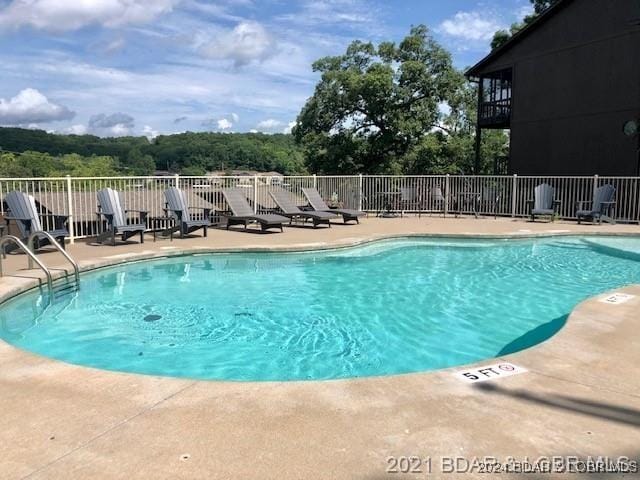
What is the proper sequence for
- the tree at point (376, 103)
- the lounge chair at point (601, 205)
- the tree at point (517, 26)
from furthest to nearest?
1. the tree at point (517, 26)
2. the tree at point (376, 103)
3. the lounge chair at point (601, 205)

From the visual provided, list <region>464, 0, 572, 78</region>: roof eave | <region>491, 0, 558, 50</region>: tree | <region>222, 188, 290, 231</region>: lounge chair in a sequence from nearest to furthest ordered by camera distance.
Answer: <region>222, 188, 290, 231</region>: lounge chair → <region>464, 0, 572, 78</region>: roof eave → <region>491, 0, 558, 50</region>: tree

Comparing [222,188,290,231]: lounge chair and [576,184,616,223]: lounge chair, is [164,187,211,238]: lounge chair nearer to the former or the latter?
[222,188,290,231]: lounge chair

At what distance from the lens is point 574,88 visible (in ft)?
57.5

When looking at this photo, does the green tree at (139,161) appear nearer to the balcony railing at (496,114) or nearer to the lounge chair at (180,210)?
the balcony railing at (496,114)

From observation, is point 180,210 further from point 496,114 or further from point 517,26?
point 517,26

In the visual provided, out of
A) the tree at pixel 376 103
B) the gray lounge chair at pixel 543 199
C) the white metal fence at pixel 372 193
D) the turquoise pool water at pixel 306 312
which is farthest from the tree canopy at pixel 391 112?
the turquoise pool water at pixel 306 312

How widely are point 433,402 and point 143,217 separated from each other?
27.8ft

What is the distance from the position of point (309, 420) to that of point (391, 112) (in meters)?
24.8

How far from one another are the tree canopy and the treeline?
1829 cm

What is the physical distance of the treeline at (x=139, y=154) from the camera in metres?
50.2

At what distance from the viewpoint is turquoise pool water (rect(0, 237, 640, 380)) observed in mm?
4832

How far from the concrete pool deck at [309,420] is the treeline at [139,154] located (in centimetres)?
4293

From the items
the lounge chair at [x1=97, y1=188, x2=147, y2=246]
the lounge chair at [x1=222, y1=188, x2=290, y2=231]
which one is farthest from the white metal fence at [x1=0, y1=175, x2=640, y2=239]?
the lounge chair at [x1=97, y1=188, x2=147, y2=246]

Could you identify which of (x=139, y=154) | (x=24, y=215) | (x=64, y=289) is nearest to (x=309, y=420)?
(x=64, y=289)
